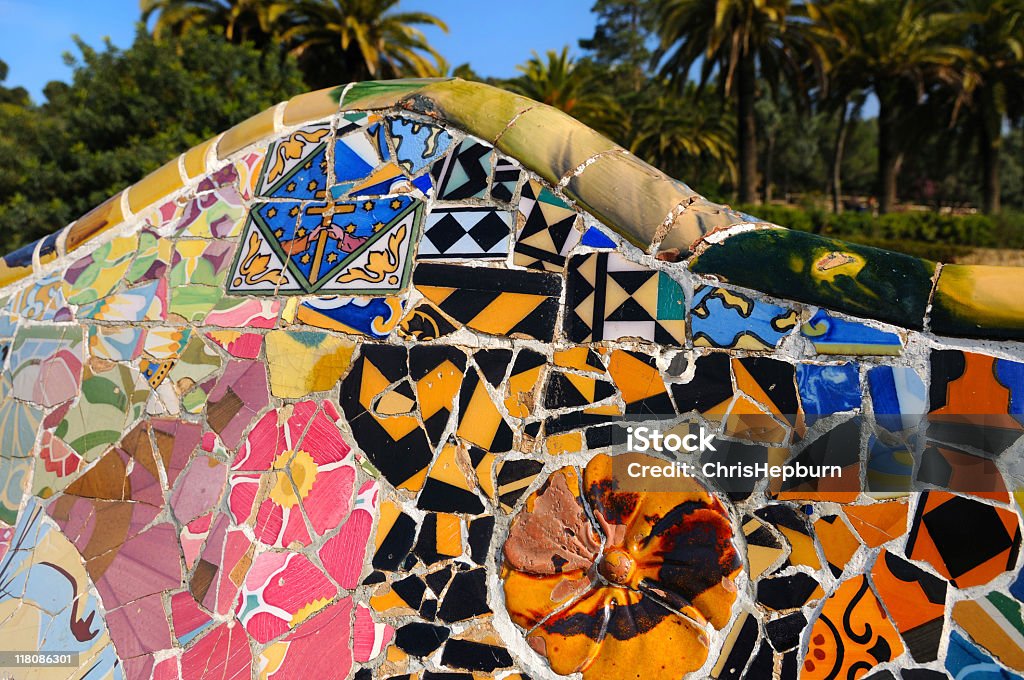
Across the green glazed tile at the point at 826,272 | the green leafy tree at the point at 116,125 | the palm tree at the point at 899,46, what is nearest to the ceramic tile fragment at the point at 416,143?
the green glazed tile at the point at 826,272

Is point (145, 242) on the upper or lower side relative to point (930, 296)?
upper

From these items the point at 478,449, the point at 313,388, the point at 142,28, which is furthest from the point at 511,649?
the point at 142,28

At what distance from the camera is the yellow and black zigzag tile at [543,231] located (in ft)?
8.70

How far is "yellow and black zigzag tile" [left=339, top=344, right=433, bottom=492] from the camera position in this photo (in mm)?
2654

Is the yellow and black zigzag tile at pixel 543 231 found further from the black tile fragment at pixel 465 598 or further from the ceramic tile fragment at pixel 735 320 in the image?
the black tile fragment at pixel 465 598

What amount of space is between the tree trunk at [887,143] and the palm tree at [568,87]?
273 inches

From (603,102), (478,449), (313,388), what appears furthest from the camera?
(603,102)

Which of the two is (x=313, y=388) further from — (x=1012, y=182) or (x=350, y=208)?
(x=1012, y=182)

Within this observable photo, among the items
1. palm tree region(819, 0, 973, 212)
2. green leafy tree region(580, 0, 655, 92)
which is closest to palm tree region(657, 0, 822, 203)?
palm tree region(819, 0, 973, 212)

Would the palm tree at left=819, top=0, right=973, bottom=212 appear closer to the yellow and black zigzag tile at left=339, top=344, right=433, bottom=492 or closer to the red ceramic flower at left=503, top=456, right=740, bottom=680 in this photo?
the yellow and black zigzag tile at left=339, top=344, right=433, bottom=492

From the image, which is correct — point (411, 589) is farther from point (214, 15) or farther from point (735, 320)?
point (214, 15)

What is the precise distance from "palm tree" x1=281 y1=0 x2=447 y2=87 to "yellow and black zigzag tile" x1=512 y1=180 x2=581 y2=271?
12299 mm

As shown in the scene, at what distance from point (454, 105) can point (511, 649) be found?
2112mm

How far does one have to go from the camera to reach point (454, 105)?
3.02 metres
